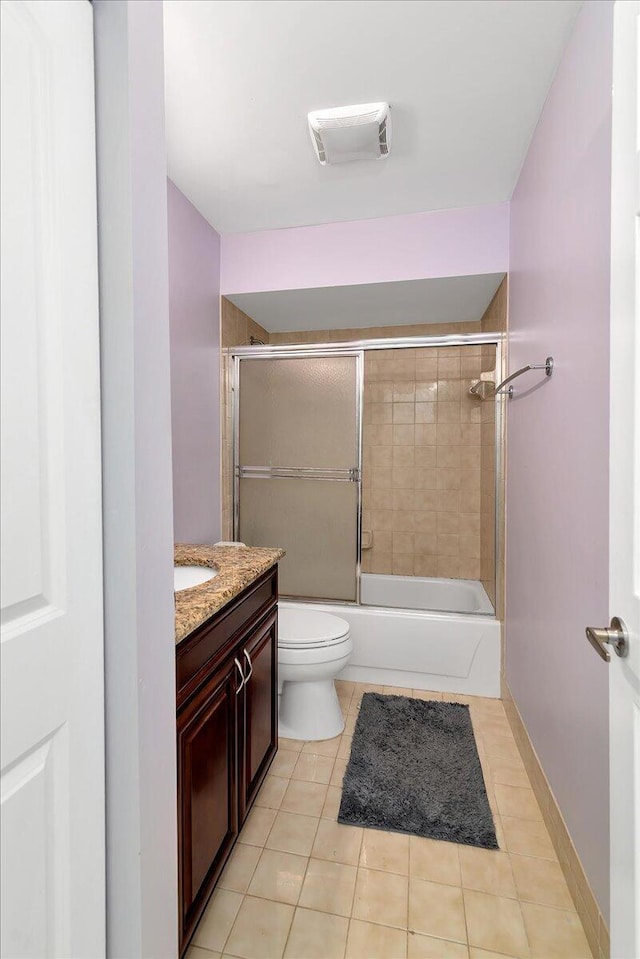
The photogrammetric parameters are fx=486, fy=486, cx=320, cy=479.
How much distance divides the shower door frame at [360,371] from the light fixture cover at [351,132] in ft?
3.00

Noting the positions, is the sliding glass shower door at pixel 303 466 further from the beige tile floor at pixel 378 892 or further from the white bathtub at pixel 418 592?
the beige tile floor at pixel 378 892

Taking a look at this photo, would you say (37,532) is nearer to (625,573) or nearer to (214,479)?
(625,573)

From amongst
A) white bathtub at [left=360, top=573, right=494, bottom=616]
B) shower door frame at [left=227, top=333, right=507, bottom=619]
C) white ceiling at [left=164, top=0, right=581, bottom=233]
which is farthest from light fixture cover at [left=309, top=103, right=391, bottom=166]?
white bathtub at [left=360, top=573, right=494, bottom=616]

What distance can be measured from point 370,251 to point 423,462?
1543mm

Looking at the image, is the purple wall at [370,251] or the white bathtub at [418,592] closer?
the purple wall at [370,251]

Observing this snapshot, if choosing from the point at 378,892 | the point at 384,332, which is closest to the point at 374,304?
the point at 384,332

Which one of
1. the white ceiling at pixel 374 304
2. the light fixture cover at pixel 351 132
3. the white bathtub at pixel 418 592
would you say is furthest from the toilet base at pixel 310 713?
the light fixture cover at pixel 351 132

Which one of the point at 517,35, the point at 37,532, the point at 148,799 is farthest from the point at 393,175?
the point at 148,799

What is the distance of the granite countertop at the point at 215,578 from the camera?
1110mm

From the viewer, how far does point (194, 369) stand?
244 centimetres

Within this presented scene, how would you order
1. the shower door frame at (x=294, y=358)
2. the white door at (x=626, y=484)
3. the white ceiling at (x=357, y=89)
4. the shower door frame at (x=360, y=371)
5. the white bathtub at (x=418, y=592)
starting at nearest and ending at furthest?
1. the white door at (x=626, y=484)
2. the white ceiling at (x=357, y=89)
3. the shower door frame at (x=360, y=371)
4. the shower door frame at (x=294, y=358)
5. the white bathtub at (x=418, y=592)

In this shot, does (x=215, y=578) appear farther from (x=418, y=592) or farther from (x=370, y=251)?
(x=418, y=592)

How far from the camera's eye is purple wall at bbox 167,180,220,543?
2.24m

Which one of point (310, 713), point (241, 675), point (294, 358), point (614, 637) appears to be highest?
point (294, 358)
